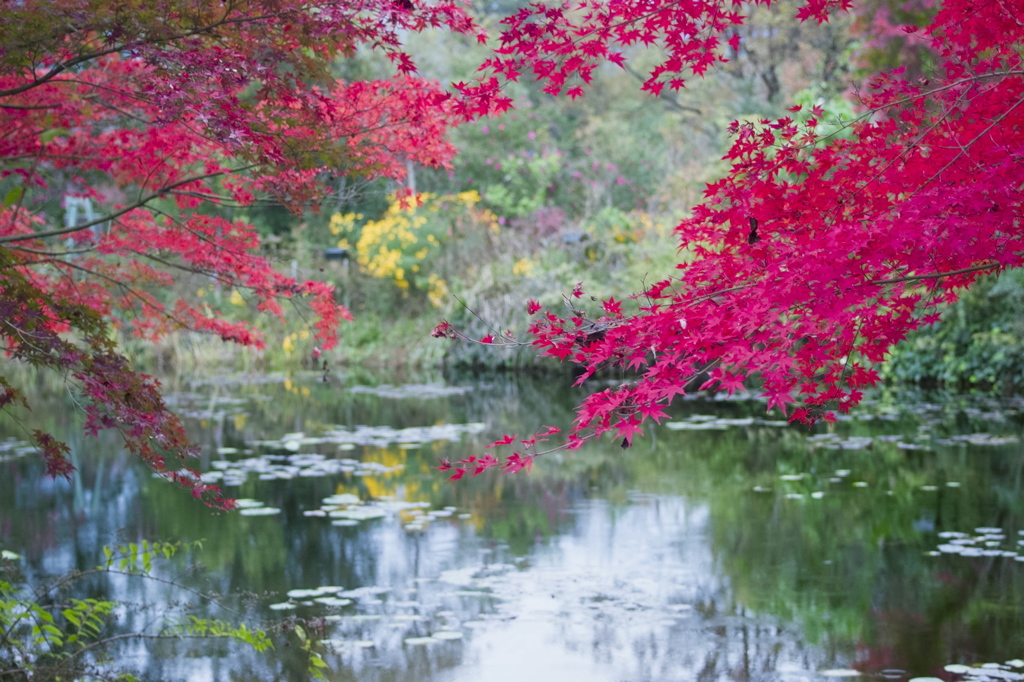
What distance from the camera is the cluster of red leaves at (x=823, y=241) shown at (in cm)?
248

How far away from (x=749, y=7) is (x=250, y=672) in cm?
1746

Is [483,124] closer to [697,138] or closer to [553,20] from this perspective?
[697,138]

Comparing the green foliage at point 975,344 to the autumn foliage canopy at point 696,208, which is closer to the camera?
the autumn foliage canopy at point 696,208

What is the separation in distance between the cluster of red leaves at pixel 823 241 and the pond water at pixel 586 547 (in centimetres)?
132

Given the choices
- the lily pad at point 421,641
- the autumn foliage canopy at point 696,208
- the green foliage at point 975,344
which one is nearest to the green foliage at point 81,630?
the lily pad at point 421,641

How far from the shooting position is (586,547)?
5391 mm

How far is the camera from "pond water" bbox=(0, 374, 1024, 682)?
3.86 metres

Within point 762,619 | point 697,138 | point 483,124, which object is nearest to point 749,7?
point 697,138

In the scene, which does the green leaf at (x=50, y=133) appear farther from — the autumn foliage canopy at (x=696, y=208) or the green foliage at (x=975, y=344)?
the green foliage at (x=975, y=344)

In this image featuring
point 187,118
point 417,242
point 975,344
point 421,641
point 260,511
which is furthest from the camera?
point 417,242

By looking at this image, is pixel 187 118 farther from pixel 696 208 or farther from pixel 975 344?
pixel 975 344

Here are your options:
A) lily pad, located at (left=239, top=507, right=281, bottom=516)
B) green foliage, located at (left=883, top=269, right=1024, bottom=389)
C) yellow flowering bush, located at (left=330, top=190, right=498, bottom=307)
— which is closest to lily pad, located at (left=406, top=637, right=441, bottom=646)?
lily pad, located at (left=239, top=507, right=281, bottom=516)

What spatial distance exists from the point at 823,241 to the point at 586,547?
128 inches

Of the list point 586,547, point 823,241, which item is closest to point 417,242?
point 586,547
